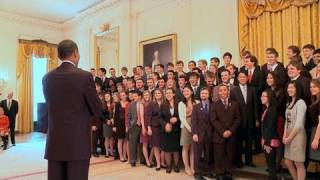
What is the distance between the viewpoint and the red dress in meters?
7.66

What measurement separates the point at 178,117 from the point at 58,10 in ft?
26.1

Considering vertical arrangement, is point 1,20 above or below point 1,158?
above

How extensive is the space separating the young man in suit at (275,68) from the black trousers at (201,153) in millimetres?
1242

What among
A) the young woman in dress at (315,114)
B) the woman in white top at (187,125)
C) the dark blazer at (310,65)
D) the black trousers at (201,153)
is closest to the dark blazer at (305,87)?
the young woman in dress at (315,114)

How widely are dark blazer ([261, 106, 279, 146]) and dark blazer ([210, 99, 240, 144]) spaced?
47 centimetres

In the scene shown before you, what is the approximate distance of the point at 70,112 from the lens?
2.07 meters

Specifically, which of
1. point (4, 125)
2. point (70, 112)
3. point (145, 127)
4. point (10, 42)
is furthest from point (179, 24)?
point (10, 42)

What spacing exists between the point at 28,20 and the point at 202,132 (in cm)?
968

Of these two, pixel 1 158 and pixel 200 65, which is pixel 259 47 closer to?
pixel 200 65

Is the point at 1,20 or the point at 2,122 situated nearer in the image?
the point at 2,122

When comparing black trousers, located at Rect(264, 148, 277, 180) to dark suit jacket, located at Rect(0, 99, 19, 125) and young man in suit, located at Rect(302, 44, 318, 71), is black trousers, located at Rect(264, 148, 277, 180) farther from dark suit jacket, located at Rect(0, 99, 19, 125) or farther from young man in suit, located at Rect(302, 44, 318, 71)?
dark suit jacket, located at Rect(0, 99, 19, 125)

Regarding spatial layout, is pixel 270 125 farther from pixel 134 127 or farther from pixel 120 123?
pixel 120 123

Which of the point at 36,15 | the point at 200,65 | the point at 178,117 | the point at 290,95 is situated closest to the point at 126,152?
the point at 178,117

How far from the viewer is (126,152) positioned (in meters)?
6.02
